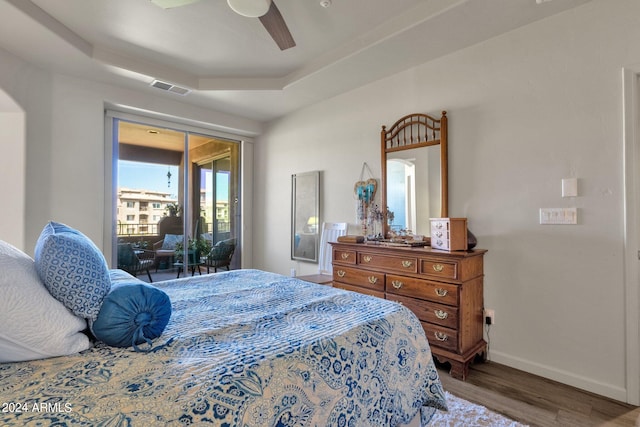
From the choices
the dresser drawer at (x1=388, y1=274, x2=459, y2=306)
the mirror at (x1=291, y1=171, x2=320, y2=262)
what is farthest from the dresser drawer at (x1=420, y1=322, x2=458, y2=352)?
the mirror at (x1=291, y1=171, x2=320, y2=262)

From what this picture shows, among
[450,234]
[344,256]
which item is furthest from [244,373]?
[344,256]

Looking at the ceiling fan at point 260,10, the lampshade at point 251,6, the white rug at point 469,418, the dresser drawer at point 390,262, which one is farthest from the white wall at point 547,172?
the lampshade at point 251,6

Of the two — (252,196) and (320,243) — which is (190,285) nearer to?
(320,243)

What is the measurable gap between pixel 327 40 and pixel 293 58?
0.49 m

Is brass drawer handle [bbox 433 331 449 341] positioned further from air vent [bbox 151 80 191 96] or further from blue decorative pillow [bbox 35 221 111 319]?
air vent [bbox 151 80 191 96]

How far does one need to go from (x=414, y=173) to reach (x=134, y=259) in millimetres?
3740

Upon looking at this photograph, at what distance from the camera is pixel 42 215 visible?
314 cm

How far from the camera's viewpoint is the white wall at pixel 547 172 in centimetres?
210

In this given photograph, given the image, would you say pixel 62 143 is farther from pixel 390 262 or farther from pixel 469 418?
pixel 469 418

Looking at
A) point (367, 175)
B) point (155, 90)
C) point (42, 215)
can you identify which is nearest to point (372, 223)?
point (367, 175)

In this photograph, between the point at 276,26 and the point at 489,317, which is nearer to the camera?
the point at 276,26

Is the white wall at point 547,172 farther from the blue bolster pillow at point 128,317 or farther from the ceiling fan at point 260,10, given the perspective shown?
the blue bolster pillow at point 128,317

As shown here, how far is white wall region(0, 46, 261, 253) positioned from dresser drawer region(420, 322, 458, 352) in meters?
3.63

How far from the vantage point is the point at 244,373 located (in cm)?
91
